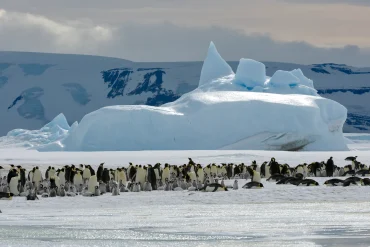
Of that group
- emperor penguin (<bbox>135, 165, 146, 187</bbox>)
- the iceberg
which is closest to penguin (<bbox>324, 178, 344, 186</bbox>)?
emperor penguin (<bbox>135, 165, 146, 187</bbox>)

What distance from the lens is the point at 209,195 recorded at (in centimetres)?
1845

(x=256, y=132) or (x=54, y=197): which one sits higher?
(x=256, y=132)

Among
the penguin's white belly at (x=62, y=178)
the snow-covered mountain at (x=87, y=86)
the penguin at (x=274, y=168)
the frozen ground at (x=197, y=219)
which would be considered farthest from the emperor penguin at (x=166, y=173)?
the snow-covered mountain at (x=87, y=86)

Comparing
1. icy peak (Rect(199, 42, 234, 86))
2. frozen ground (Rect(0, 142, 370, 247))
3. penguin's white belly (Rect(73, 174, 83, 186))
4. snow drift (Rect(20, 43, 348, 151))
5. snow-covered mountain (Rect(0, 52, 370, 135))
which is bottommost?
frozen ground (Rect(0, 142, 370, 247))

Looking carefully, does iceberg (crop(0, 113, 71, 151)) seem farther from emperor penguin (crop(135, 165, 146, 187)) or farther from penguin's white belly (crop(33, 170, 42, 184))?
penguin's white belly (crop(33, 170, 42, 184))

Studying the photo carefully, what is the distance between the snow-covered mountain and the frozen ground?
295ft

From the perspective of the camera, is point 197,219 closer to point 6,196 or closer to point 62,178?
point 6,196

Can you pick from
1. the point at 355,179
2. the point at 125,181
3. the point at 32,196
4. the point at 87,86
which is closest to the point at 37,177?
the point at 125,181

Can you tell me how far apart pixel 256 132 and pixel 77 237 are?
124 feet

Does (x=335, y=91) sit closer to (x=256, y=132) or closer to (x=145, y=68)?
(x=145, y=68)

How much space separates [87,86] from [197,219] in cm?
10318

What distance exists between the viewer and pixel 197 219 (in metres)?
13.6

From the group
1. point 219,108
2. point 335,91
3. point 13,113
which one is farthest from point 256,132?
point 335,91

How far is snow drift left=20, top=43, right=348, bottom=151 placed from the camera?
158 feet
